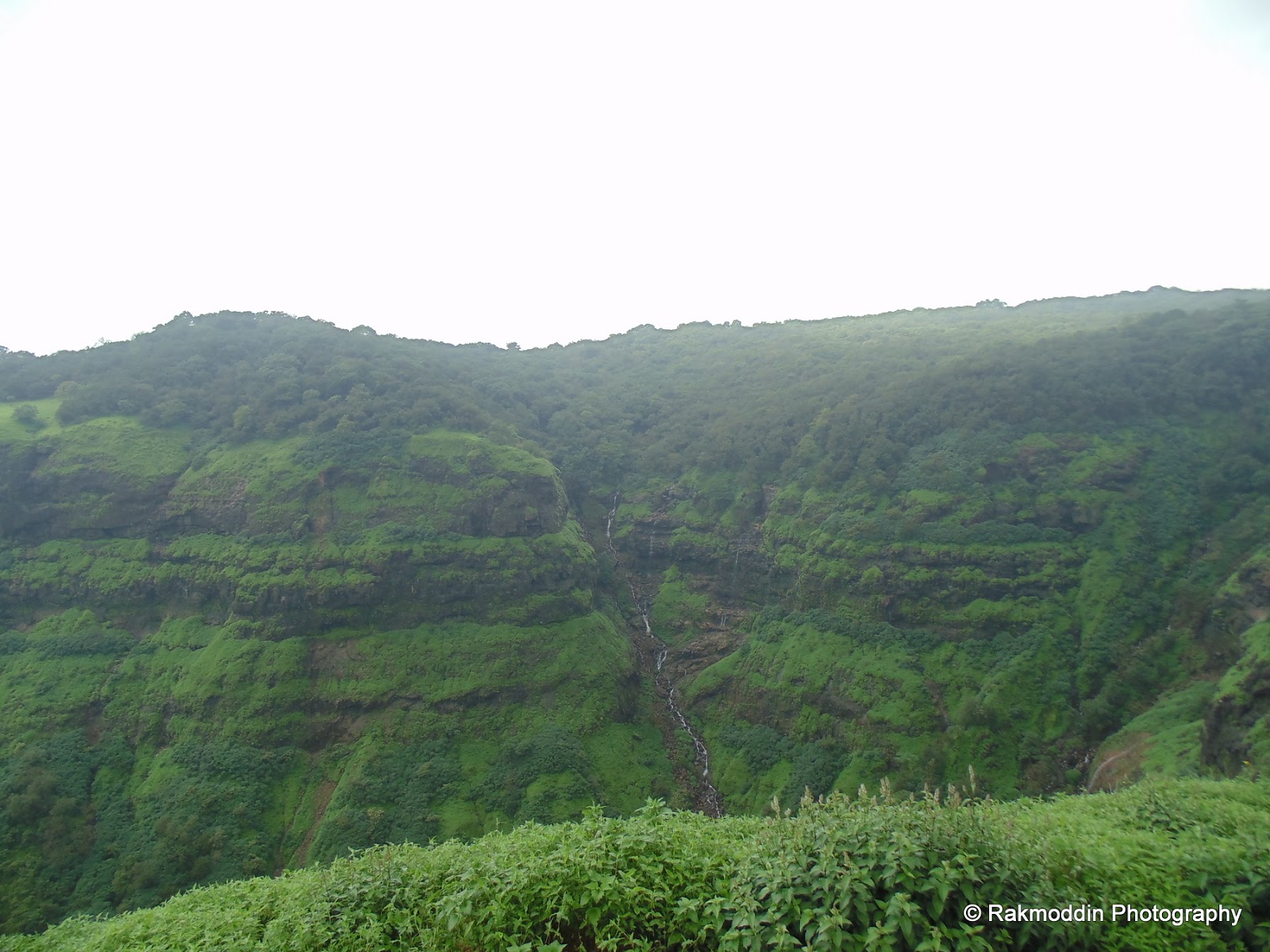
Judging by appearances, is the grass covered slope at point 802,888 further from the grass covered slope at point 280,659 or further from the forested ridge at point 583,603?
the grass covered slope at point 280,659

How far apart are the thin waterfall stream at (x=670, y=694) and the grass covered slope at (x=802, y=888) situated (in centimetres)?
3492

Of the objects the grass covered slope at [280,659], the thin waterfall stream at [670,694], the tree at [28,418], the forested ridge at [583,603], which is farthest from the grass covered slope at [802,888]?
the tree at [28,418]

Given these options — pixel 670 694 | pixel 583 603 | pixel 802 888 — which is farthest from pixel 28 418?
pixel 802 888

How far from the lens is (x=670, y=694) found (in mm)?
56375

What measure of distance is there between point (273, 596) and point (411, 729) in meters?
16.2

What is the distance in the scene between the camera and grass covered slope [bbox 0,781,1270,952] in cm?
671

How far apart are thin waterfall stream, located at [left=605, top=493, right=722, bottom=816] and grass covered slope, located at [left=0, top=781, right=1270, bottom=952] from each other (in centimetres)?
3492

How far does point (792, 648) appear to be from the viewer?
52.6 meters

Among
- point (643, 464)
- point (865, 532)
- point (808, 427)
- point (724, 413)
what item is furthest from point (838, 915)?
point (724, 413)

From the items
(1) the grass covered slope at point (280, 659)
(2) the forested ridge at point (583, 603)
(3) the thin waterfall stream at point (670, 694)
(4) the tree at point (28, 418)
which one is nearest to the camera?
(2) the forested ridge at point (583, 603)

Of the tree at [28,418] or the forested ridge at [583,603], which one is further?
the tree at [28,418]

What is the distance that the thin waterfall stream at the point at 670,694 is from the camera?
151ft

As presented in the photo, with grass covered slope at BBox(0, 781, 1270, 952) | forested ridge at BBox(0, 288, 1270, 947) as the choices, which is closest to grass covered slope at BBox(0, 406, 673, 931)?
forested ridge at BBox(0, 288, 1270, 947)

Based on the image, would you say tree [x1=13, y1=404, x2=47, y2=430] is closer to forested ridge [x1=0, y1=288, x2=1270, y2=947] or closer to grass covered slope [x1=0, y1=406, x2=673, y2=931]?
forested ridge [x1=0, y1=288, x2=1270, y2=947]
